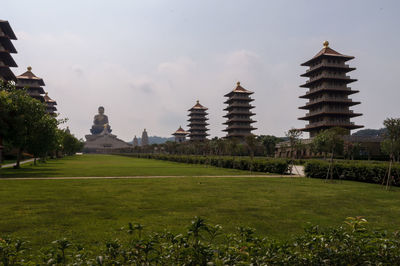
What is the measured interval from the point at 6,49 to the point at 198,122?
8747cm

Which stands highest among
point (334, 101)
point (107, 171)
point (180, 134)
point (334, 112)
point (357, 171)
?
point (334, 101)

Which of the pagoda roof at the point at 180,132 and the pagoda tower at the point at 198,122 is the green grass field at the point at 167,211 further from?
the pagoda roof at the point at 180,132

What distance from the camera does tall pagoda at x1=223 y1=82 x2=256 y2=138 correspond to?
111500 millimetres

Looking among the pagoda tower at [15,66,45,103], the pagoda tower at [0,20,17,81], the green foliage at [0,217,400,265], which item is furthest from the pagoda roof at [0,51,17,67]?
the green foliage at [0,217,400,265]

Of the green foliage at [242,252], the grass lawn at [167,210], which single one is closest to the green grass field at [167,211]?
the grass lawn at [167,210]

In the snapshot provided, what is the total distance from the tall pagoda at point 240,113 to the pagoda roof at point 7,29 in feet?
222

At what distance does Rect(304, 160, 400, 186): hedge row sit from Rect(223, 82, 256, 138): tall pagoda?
82667mm

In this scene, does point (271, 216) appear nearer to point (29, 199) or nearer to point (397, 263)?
point (397, 263)

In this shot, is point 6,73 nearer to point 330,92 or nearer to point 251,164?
point 251,164

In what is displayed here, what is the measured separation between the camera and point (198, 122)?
14438 cm

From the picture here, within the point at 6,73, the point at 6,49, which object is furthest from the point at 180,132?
the point at 6,73

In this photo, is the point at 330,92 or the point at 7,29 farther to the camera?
the point at 330,92

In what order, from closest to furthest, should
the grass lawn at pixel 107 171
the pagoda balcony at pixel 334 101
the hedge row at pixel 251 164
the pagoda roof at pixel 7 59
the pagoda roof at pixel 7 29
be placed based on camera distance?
the grass lawn at pixel 107 171, the hedge row at pixel 251 164, the pagoda roof at pixel 7 29, the pagoda roof at pixel 7 59, the pagoda balcony at pixel 334 101

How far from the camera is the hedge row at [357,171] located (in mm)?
22172
